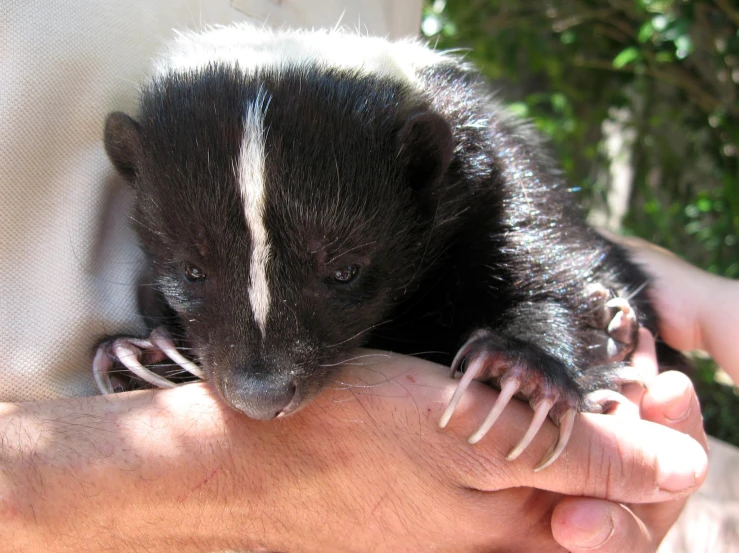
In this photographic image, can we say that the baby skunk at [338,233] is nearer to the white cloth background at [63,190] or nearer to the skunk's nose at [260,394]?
the skunk's nose at [260,394]

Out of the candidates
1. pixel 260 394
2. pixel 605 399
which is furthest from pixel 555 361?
pixel 260 394

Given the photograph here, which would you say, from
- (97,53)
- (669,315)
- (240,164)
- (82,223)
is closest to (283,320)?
(240,164)

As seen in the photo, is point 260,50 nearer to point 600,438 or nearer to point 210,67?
point 210,67

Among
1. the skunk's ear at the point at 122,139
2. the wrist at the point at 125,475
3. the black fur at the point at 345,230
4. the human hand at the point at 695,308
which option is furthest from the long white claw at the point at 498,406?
the human hand at the point at 695,308

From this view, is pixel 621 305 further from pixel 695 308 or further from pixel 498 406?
pixel 498 406

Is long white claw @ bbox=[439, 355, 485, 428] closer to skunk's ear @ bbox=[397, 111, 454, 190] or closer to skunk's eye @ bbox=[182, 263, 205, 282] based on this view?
skunk's ear @ bbox=[397, 111, 454, 190]

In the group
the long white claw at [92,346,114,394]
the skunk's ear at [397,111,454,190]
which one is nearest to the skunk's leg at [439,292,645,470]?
the skunk's ear at [397,111,454,190]

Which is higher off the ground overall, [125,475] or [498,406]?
[498,406]
